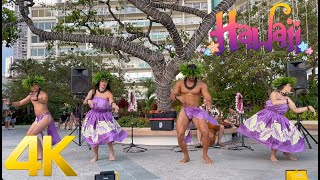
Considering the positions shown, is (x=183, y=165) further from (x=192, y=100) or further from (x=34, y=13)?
(x=34, y=13)

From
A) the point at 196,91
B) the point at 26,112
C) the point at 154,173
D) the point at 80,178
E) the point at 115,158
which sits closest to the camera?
the point at 80,178

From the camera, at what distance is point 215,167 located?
6406 mm

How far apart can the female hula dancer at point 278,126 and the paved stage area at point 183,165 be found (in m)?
0.32

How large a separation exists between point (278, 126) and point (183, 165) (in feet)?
5.74

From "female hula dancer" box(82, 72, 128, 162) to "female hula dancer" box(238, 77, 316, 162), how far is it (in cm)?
236

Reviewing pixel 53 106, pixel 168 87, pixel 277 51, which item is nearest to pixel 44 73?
pixel 53 106

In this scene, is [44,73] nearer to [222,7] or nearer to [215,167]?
[222,7]

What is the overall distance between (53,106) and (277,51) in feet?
55.1

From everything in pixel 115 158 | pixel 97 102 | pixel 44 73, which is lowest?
pixel 115 158

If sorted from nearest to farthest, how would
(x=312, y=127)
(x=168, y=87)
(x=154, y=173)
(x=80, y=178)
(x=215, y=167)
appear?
(x=80, y=178)
(x=154, y=173)
(x=215, y=167)
(x=168, y=87)
(x=312, y=127)

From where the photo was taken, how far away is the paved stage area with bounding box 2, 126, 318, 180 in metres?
5.62

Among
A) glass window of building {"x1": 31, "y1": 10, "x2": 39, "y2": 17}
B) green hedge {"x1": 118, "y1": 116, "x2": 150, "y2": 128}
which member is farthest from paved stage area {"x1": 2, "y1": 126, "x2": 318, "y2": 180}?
glass window of building {"x1": 31, "y1": 10, "x2": 39, "y2": 17}

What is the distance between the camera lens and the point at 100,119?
721cm

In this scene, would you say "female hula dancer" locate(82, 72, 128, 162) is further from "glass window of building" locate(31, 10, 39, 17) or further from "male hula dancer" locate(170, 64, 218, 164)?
"glass window of building" locate(31, 10, 39, 17)
